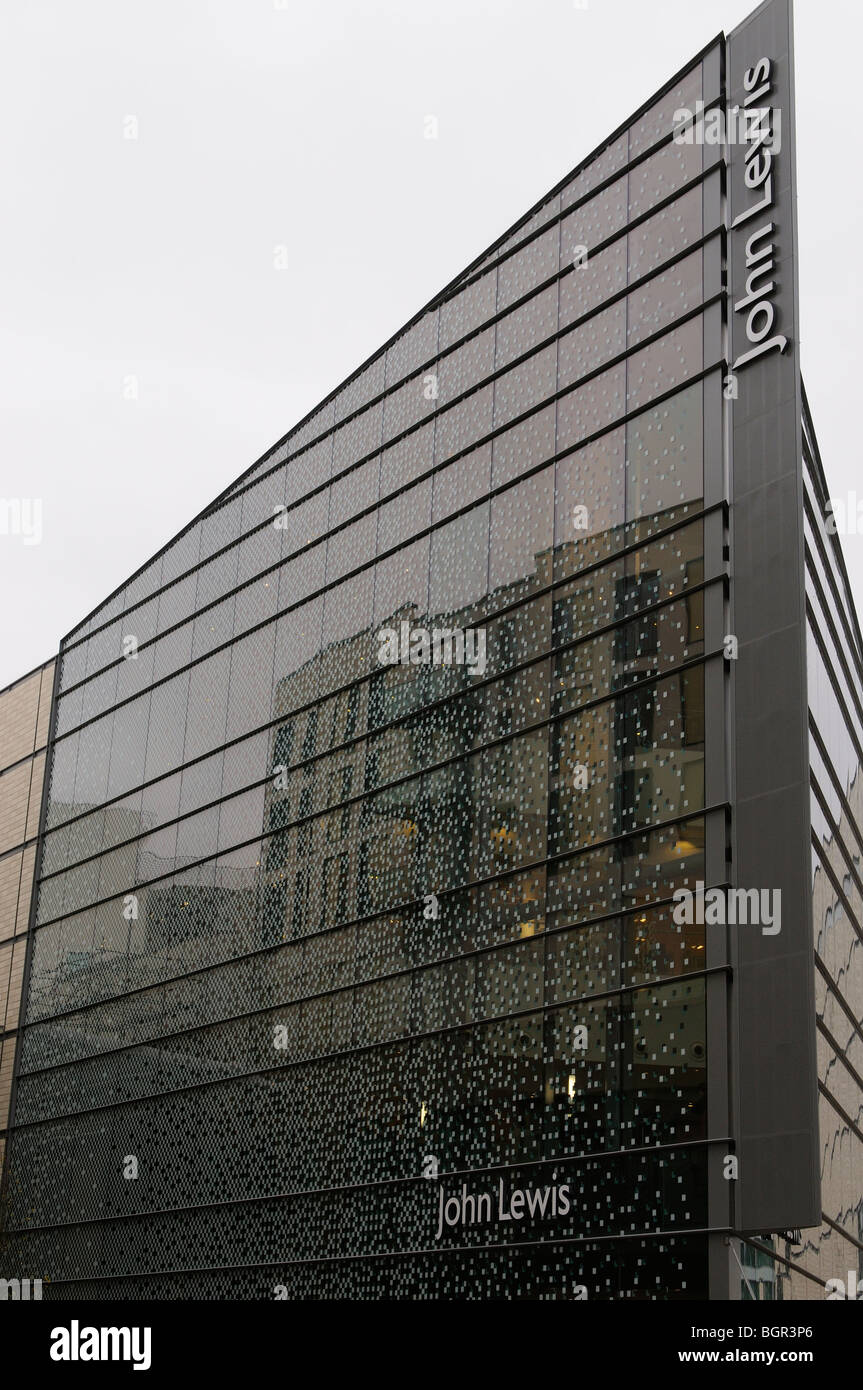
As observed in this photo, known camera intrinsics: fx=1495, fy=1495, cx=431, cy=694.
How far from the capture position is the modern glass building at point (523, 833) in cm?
1969

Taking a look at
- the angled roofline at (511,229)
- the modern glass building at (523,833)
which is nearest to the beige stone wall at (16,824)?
the modern glass building at (523,833)

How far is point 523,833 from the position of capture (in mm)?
23562

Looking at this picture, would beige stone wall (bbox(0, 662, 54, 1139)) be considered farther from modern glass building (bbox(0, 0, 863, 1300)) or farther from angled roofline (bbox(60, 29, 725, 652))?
angled roofline (bbox(60, 29, 725, 652))

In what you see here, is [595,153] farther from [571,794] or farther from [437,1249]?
[437,1249]

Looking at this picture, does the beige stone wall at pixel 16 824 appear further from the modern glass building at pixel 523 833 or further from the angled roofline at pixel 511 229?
the angled roofline at pixel 511 229

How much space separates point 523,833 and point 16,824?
2292cm

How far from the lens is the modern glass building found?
19.7 metres

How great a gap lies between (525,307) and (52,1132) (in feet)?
72.1

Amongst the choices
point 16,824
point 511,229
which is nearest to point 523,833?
point 511,229

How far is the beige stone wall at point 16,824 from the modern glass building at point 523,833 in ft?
9.57

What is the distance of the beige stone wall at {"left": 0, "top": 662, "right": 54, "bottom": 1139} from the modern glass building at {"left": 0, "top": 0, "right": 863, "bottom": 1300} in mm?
2918

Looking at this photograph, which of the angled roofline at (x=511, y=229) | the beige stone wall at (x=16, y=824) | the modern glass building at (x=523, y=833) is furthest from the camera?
the beige stone wall at (x=16, y=824)

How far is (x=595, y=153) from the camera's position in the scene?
2655 centimetres
